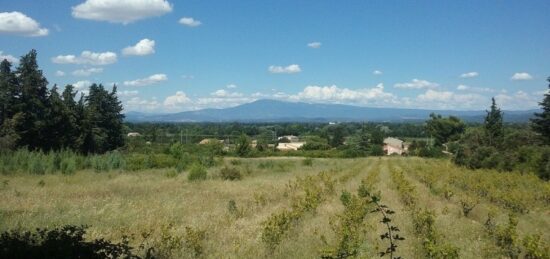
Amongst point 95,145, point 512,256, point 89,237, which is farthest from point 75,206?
point 95,145

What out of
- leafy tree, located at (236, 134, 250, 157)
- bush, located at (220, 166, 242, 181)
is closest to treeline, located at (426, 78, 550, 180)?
bush, located at (220, 166, 242, 181)

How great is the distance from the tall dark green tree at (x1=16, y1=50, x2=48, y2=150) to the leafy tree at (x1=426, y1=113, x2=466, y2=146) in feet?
262

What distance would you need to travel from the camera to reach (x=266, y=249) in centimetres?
1015

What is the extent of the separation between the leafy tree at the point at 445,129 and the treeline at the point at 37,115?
7137 cm

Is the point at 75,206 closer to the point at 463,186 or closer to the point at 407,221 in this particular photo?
the point at 407,221

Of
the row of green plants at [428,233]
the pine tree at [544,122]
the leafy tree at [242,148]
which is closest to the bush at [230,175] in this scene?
the row of green plants at [428,233]

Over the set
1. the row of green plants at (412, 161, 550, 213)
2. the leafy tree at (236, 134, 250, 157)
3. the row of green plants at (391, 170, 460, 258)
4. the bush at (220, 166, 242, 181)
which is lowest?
the leafy tree at (236, 134, 250, 157)

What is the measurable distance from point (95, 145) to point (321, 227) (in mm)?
51466

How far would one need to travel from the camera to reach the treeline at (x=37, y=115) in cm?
4381

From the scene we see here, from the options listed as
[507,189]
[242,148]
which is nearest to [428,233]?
Answer: [507,189]

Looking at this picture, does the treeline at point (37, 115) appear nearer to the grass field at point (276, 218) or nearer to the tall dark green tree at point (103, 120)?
the tall dark green tree at point (103, 120)

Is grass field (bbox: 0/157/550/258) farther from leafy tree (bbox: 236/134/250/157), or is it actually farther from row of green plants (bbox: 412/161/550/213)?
leafy tree (bbox: 236/134/250/157)

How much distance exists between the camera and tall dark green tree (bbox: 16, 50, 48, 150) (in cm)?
4550

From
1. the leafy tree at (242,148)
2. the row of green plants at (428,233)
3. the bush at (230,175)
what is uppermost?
the row of green plants at (428,233)
